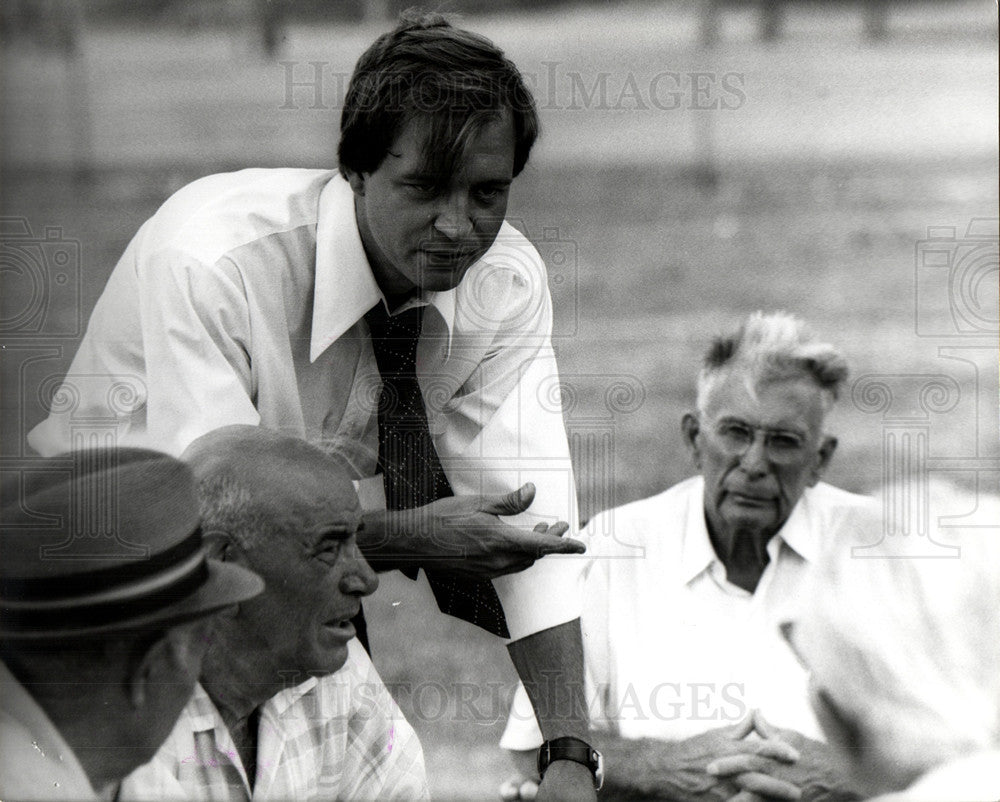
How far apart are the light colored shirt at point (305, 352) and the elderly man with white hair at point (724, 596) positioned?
0.71ft

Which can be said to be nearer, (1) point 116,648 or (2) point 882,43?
(1) point 116,648

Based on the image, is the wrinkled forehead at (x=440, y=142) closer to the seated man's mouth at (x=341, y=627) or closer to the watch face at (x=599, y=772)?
the seated man's mouth at (x=341, y=627)

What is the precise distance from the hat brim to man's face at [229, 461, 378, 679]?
43 millimetres

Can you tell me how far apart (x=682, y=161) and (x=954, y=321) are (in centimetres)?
92

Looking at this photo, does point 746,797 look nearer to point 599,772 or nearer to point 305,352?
point 599,772

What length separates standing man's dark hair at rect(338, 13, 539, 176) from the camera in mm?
3365

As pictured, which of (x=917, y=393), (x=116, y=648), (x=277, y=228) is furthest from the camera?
(x=917, y=393)

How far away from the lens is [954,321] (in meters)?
3.66

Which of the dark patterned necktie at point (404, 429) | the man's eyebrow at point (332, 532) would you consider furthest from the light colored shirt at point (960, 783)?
the man's eyebrow at point (332, 532)

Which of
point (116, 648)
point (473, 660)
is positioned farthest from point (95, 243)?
point (473, 660)

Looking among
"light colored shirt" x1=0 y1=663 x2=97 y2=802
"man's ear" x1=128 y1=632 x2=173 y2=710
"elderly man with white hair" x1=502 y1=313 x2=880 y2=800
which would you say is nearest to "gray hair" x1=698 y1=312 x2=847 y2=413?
"elderly man with white hair" x1=502 y1=313 x2=880 y2=800

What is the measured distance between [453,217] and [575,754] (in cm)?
154

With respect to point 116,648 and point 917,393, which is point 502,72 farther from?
point 116,648

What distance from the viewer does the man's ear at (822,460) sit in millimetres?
3574
